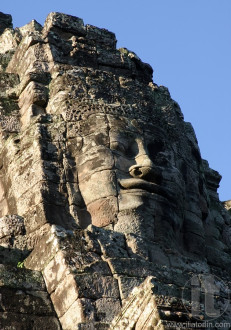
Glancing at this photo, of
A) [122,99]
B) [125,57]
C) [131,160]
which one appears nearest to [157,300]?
[131,160]

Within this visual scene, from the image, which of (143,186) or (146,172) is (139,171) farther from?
(143,186)

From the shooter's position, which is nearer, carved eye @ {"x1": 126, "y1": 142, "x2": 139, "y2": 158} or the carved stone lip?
the carved stone lip

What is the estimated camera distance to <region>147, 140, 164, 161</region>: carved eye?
761 inches

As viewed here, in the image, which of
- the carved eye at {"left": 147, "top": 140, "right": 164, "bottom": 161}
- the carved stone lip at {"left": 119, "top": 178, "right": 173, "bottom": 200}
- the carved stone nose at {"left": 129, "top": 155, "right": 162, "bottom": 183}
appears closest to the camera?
the carved stone lip at {"left": 119, "top": 178, "right": 173, "bottom": 200}

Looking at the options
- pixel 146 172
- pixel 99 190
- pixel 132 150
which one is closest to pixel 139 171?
pixel 146 172

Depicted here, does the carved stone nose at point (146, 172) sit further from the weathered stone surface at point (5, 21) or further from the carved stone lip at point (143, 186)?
the weathered stone surface at point (5, 21)

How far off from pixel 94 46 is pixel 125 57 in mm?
657

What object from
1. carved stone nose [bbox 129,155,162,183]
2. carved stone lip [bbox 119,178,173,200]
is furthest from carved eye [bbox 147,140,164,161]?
carved stone lip [bbox 119,178,173,200]

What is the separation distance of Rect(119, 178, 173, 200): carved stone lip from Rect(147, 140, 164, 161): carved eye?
836 mm

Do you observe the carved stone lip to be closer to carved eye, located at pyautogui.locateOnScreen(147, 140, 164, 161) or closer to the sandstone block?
carved eye, located at pyautogui.locateOnScreen(147, 140, 164, 161)

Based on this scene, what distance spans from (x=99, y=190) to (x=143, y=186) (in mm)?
761

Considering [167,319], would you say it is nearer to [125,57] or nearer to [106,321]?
[106,321]

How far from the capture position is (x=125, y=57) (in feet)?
71.2

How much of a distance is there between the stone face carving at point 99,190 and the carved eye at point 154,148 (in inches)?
0.9
